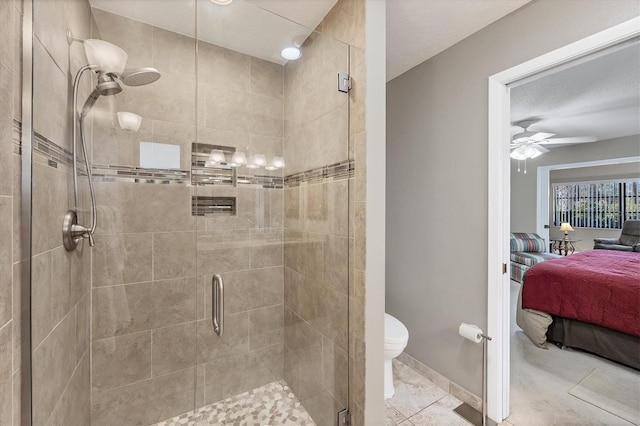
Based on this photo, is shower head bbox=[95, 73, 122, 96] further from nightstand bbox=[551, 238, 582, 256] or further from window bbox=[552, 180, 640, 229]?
nightstand bbox=[551, 238, 582, 256]

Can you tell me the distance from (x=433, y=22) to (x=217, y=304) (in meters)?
2.15

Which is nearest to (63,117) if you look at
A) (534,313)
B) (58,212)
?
(58,212)

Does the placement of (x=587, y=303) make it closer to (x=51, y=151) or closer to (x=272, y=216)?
(x=272, y=216)

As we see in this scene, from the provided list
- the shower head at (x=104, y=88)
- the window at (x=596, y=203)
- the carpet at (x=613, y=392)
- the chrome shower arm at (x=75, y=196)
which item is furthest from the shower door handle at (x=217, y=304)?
the carpet at (x=613, y=392)

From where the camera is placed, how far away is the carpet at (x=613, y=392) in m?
1.69

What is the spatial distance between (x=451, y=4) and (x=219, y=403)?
262 centimetres

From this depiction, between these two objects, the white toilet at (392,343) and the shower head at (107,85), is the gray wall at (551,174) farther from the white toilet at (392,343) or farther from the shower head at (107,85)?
the shower head at (107,85)

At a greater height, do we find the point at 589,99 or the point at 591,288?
the point at 589,99

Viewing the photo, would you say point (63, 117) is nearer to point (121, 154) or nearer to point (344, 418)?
point (121, 154)

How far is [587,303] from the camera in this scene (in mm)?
2150

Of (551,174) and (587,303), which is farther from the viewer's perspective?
(587,303)

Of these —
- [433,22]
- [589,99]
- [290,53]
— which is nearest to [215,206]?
[290,53]

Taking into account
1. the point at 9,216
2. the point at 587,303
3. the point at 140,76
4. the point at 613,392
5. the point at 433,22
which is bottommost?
the point at 613,392

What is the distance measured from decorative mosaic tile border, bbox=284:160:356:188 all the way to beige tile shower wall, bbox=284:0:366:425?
1.1 inches
